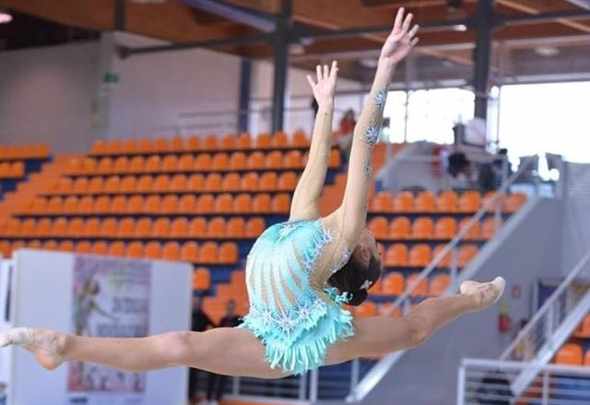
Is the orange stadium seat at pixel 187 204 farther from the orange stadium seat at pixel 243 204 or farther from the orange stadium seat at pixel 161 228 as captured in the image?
the orange stadium seat at pixel 243 204

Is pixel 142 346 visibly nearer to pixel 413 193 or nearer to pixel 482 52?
pixel 413 193

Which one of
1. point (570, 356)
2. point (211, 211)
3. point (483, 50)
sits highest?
point (483, 50)

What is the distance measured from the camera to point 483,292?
4.50 meters

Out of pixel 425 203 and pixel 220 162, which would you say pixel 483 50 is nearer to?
pixel 425 203

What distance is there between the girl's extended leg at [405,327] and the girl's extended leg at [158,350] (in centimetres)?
26

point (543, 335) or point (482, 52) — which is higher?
point (482, 52)

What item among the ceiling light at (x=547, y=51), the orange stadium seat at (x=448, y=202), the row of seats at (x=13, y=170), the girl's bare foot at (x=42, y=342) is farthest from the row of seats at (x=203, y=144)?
the girl's bare foot at (x=42, y=342)

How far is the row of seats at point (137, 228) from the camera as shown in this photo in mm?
15555

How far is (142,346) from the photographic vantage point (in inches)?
151

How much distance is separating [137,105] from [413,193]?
6.87 m

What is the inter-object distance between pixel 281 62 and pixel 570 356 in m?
7.57

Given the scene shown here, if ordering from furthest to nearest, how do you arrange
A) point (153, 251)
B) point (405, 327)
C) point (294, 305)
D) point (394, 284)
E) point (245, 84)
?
point (245, 84), point (153, 251), point (394, 284), point (405, 327), point (294, 305)

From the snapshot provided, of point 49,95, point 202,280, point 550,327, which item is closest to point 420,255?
point 550,327

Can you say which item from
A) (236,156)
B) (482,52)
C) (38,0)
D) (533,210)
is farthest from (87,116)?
(533,210)
